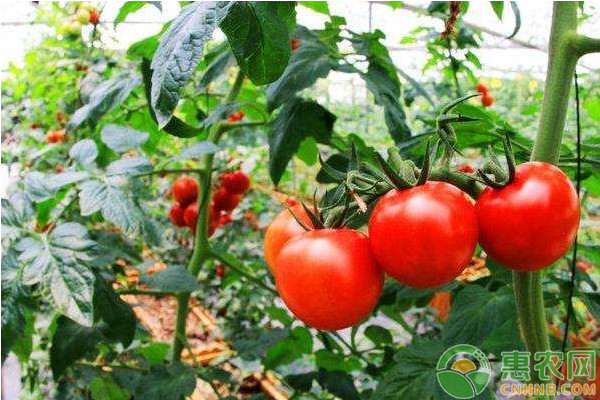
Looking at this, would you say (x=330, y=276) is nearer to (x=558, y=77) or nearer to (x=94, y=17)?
(x=558, y=77)

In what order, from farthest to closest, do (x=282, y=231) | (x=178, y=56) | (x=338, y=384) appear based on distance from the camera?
(x=338, y=384) < (x=282, y=231) < (x=178, y=56)

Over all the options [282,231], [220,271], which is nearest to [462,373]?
[282,231]

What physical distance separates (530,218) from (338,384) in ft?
2.39

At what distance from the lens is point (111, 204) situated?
2.61 feet

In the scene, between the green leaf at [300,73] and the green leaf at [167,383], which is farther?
the green leaf at [167,383]

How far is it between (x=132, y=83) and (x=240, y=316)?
1.43 m

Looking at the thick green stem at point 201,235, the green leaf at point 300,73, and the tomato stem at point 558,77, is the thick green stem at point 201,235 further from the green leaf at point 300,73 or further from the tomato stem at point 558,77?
the tomato stem at point 558,77

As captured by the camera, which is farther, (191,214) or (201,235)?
(191,214)

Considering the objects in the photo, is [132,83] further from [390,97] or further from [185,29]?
→ [185,29]

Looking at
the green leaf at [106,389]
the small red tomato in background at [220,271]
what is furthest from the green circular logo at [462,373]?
the small red tomato in background at [220,271]

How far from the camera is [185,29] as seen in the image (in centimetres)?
42

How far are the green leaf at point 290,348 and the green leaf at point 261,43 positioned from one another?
779 millimetres

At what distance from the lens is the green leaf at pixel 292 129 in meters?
0.81

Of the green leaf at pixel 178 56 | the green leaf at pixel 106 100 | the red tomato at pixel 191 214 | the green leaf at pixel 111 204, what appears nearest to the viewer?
the green leaf at pixel 178 56
